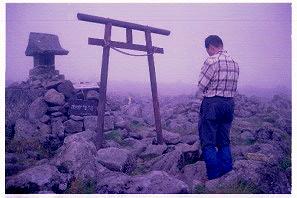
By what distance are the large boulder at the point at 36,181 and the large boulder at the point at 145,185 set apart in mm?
707

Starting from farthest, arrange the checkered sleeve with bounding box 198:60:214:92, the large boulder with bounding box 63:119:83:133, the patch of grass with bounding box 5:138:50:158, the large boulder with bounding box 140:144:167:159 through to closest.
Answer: the large boulder with bounding box 63:119:83:133 < the large boulder with bounding box 140:144:167:159 < the patch of grass with bounding box 5:138:50:158 < the checkered sleeve with bounding box 198:60:214:92

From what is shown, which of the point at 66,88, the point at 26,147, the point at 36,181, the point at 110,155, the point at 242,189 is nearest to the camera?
the point at 36,181

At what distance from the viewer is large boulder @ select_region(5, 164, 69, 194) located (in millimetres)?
4746

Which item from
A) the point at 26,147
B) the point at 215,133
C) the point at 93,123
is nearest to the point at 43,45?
the point at 93,123

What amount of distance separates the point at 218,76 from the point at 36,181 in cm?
359

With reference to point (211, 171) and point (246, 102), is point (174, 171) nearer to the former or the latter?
point (211, 171)

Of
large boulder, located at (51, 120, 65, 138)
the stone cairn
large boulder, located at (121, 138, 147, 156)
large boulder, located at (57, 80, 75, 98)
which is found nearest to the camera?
large boulder, located at (121, 138, 147, 156)

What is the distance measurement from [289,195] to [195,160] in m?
1.91

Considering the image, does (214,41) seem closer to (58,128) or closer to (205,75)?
(205,75)

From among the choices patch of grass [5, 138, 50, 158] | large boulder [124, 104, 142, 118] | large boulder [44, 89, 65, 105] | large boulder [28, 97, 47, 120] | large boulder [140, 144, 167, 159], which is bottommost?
large boulder [140, 144, 167, 159]

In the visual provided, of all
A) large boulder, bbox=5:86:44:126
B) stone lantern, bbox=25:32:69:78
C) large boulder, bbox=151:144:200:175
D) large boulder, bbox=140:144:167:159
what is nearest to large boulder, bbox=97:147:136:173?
large boulder, bbox=151:144:200:175

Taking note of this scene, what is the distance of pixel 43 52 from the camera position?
9.70 meters

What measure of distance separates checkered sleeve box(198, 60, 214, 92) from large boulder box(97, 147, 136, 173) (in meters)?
2.17

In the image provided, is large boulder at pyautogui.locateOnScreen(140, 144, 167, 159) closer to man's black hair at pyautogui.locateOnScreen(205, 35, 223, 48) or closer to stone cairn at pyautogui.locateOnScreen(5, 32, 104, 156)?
stone cairn at pyautogui.locateOnScreen(5, 32, 104, 156)
